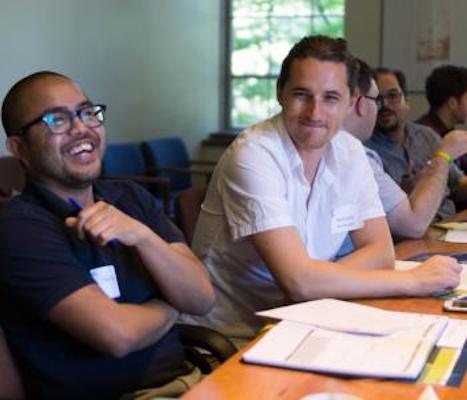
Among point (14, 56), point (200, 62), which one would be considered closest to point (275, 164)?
point (14, 56)

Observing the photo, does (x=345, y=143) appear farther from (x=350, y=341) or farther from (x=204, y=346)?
(x=350, y=341)

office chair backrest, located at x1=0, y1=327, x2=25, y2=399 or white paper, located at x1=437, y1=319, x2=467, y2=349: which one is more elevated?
white paper, located at x1=437, y1=319, x2=467, y2=349

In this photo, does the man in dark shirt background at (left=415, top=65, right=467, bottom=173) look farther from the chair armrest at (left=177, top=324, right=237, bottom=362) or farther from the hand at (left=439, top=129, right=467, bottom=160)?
the chair armrest at (left=177, top=324, right=237, bottom=362)

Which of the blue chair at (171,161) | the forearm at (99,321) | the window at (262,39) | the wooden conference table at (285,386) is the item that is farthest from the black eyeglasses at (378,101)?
the window at (262,39)

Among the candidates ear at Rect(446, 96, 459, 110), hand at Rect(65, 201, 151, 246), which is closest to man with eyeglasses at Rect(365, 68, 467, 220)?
ear at Rect(446, 96, 459, 110)

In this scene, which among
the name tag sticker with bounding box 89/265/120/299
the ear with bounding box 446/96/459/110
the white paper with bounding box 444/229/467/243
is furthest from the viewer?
the ear with bounding box 446/96/459/110

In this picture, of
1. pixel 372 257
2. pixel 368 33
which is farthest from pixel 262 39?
pixel 372 257

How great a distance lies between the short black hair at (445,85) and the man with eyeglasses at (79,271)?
2968 millimetres

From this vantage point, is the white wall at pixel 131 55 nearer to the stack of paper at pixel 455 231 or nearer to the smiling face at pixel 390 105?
the smiling face at pixel 390 105

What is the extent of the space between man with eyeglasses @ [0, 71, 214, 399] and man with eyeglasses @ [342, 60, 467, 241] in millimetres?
991

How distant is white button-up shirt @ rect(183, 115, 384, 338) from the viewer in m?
1.91

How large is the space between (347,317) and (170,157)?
4447mm

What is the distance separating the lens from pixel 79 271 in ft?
4.93

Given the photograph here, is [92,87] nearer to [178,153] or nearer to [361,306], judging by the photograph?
[178,153]
